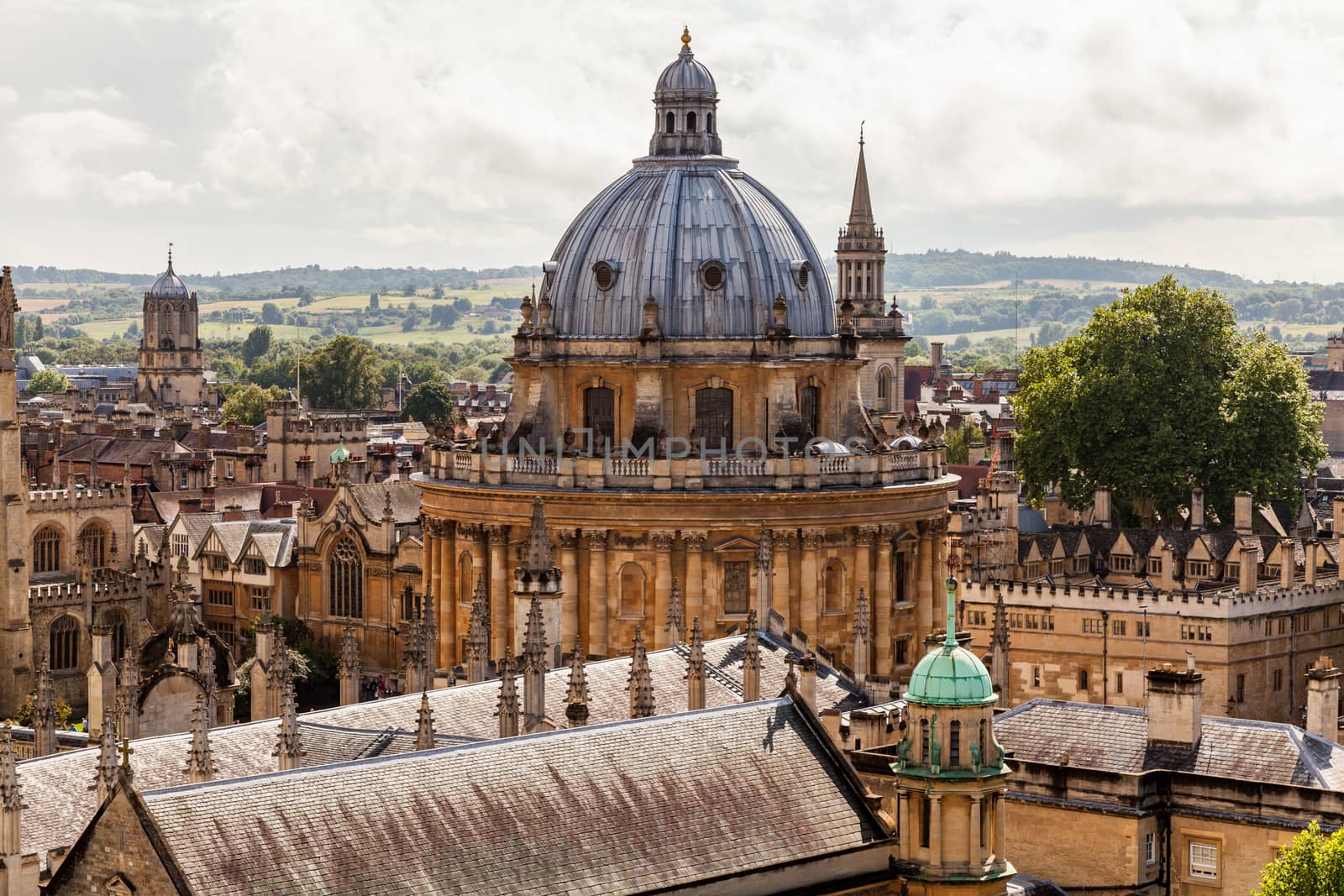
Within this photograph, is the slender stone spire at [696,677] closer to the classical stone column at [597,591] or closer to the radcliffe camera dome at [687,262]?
the classical stone column at [597,591]

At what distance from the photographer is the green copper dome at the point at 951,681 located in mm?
44125

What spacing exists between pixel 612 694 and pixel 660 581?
1783 cm

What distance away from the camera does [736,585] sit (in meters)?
77.3

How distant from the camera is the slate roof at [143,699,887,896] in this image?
3938 centimetres

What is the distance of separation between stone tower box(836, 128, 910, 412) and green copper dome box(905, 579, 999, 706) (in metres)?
83.1

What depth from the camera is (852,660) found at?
77812 millimetres

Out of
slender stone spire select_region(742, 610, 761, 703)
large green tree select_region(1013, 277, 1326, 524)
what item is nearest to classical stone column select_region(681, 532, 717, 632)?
slender stone spire select_region(742, 610, 761, 703)

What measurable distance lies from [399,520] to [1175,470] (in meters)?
29.7

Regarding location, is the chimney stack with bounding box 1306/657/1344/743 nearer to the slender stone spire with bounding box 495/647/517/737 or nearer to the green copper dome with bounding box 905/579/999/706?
the slender stone spire with bounding box 495/647/517/737

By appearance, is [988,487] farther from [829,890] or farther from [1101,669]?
[829,890]

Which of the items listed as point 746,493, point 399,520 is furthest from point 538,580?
point 399,520

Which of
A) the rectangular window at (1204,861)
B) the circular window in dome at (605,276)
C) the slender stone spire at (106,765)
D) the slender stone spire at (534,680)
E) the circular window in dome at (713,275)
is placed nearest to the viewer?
the slender stone spire at (106,765)

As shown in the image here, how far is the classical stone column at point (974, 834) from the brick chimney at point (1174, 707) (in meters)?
11.4

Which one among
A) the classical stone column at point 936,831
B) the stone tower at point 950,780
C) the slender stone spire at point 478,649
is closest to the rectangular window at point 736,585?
the slender stone spire at point 478,649
